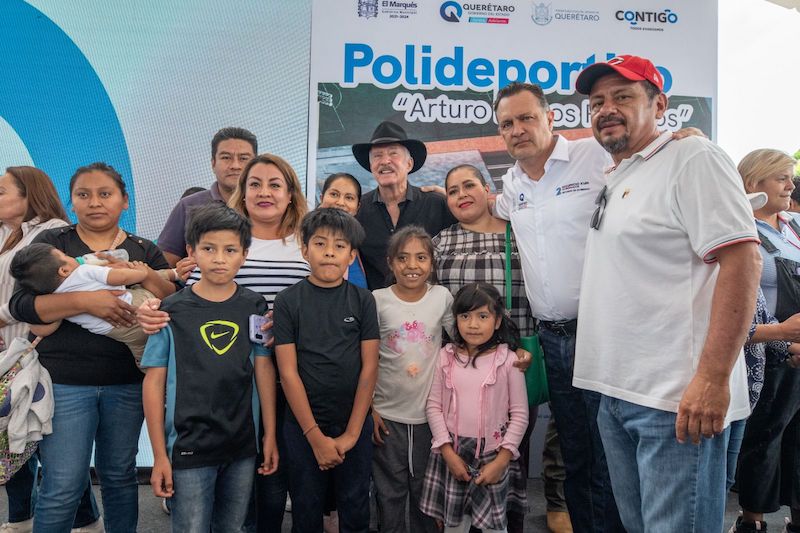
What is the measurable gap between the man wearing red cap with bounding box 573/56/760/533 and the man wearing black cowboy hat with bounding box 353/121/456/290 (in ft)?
4.14

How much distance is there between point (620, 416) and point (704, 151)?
2.75 feet

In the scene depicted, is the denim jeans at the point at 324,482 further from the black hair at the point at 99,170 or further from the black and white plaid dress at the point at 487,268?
the black hair at the point at 99,170

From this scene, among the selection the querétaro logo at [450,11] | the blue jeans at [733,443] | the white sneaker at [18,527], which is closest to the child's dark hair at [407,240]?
the blue jeans at [733,443]

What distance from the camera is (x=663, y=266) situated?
5.12 ft

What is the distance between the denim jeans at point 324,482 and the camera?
2053 mm

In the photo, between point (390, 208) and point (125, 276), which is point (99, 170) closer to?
point (125, 276)

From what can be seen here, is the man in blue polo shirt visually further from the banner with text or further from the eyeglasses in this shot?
the eyeglasses

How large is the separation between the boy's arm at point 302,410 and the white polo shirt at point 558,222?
1082mm

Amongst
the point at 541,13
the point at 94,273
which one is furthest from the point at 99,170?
the point at 541,13

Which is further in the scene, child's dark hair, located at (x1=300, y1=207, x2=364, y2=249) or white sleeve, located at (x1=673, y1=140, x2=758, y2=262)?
child's dark hair, located at (x1=300, y1=207, x2=364, y2=249)

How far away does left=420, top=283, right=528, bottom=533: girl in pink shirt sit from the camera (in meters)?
2.23

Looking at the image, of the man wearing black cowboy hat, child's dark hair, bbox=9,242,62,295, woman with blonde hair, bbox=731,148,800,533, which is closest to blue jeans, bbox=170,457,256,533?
child's dark hair, bbox=9,242,62,295

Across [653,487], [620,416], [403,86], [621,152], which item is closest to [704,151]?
[621,152]

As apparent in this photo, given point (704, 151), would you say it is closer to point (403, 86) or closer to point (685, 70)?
point (403, 86)
